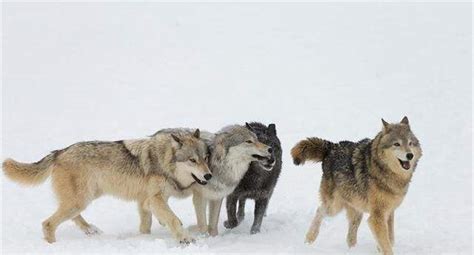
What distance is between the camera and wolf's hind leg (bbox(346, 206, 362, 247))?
8.66 meters

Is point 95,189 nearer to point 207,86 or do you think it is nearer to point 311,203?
point 311,203

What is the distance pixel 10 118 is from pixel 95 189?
32.1ft

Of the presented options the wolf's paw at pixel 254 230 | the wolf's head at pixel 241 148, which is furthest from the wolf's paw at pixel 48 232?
the wolf's paw at pixel 254 230

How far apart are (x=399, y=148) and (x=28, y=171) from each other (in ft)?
16.9

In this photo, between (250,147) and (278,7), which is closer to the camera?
(250,147)

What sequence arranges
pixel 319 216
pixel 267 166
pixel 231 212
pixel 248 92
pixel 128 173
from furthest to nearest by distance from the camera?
pixel 248 92 < pixel 231 212 < pixel 267 166 < pixel 128 173 < pixel 319 216

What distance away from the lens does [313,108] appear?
17.8 m

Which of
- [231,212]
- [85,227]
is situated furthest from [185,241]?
[85,227]

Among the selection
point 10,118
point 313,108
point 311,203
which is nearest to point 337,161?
point 311,203

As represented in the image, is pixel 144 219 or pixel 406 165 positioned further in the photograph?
pixel 144 219

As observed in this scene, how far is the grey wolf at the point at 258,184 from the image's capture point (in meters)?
9.65

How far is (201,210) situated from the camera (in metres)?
9.20

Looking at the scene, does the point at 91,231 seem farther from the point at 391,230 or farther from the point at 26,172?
the point at 391,230

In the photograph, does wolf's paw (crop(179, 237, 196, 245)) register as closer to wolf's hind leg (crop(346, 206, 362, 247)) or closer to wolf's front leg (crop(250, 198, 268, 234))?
wolf's front leg (crop(250, 198, 268, 234))
